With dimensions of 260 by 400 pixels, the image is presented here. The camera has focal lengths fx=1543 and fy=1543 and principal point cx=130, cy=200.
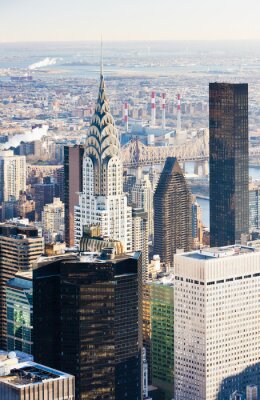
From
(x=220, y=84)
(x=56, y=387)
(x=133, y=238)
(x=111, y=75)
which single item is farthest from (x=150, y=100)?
(x=56, y=387)

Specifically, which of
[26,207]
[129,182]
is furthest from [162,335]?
[26,207]

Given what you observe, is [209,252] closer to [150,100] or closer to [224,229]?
[224,229]

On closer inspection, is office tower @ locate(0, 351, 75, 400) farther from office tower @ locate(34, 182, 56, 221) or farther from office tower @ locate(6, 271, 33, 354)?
office tower @ locate(34, 182, 56, 221)

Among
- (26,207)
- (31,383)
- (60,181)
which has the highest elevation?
(60,181)

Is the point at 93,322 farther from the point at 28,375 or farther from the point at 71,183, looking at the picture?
the point at 71,183

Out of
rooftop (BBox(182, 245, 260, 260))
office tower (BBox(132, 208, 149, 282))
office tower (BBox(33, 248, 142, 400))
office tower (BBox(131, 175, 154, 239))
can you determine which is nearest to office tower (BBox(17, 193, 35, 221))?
office tower (BBox(131, 175, 154, 239))

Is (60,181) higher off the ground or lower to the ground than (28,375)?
higher

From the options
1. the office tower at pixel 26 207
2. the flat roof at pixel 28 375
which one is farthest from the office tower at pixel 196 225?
the flat roof at pixel 28 375
